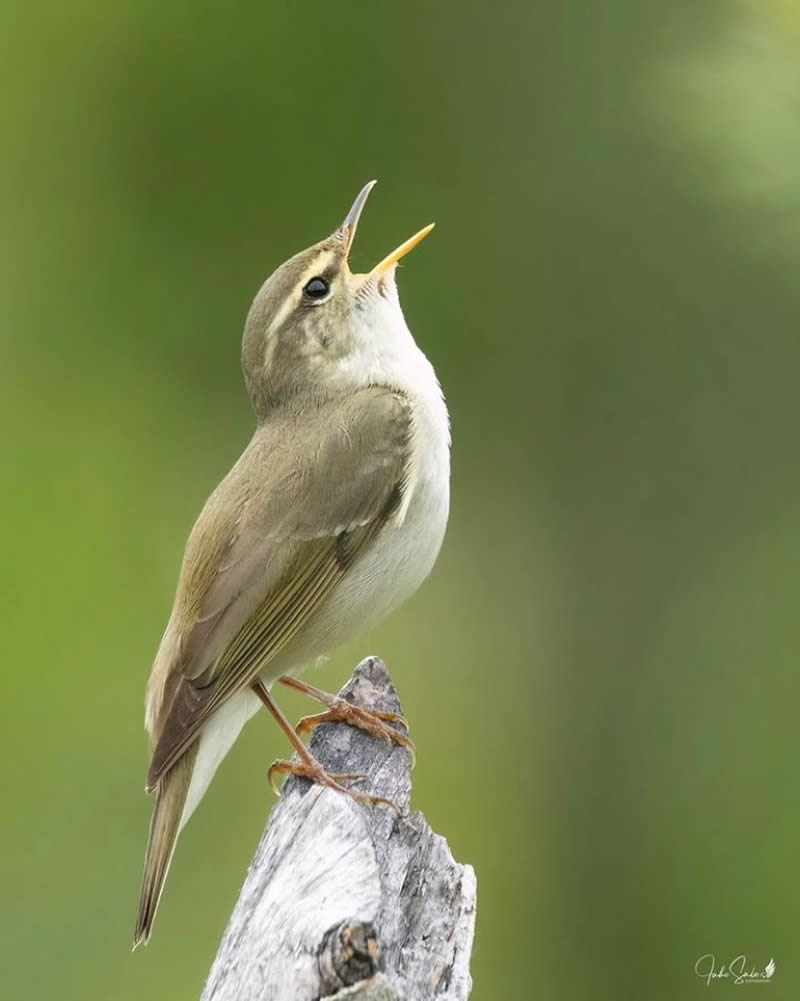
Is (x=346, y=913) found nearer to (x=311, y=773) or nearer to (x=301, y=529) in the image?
(x=311, y=773)

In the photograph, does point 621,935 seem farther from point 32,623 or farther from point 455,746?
point 32,623

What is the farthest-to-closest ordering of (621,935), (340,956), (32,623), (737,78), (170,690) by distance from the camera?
(32,623) < (621,935) < (170,690) < (737,78) < (340,956)

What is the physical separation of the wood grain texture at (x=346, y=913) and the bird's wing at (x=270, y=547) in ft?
1.78

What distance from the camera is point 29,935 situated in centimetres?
614

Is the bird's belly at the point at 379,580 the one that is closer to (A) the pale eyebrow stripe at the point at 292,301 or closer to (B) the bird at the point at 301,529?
(B) the bird at the point at 301,529

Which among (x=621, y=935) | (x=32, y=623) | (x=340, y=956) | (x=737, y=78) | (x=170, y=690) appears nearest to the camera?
(x=340, y=956)

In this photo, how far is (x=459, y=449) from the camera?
276 inches

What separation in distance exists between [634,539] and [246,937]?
4.30 metres

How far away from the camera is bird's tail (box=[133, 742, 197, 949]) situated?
11.2ft

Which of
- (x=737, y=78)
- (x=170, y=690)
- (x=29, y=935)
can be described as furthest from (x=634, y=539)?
(x=737, y=78)
